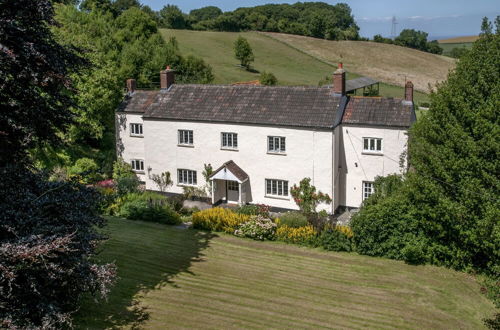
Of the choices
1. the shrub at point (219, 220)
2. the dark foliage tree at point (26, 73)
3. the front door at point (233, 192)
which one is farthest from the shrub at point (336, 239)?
the dark foliage tree at point (26, 73)

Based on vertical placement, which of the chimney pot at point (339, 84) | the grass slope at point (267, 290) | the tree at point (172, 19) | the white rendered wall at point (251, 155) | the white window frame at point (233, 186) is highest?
the tree at point (172, 19)

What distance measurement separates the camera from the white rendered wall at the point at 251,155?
32656 mm

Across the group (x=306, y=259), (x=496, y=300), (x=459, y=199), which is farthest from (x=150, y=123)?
(x=496, y=300)

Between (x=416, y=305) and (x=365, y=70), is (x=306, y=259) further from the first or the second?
(x=365, y=70)

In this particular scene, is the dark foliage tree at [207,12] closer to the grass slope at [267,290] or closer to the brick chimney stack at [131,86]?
the brick chimney stack at [131,86]

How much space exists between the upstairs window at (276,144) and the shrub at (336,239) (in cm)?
803

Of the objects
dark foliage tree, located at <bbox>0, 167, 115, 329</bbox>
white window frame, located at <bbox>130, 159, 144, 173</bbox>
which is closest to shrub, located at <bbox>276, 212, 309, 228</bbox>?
dark foliage tree, located at <bbox>0, 167, 115, 329</bbox>

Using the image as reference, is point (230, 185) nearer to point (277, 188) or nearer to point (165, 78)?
point (277, 188)

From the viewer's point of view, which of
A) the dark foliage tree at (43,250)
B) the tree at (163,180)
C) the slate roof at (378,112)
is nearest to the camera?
the dark foliage tree at (43,250)

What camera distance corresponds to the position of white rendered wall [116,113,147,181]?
39406 millimetres

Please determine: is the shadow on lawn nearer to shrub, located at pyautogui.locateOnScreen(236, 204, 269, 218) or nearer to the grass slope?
the grass slope

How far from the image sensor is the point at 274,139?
33688mm

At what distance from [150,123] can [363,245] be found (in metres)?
18.5

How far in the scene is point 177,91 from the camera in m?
37.9
